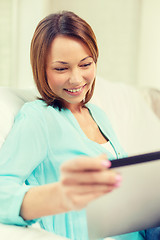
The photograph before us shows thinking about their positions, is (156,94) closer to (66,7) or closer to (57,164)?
(66,7)

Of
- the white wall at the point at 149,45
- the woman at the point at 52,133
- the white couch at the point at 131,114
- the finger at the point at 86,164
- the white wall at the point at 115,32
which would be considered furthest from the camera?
→ the white wall at the point at 149,45

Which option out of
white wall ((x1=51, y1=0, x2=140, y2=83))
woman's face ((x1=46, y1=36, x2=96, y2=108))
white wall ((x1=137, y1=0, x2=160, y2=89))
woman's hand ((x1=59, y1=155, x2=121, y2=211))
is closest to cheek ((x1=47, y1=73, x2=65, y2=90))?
→ woman's face ((x1=46, y1=36, x2=96, y2=108))

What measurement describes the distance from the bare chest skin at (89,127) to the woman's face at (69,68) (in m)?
0.10

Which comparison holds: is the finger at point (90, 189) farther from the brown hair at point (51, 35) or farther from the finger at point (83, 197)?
the brown hair at point (51, 35)

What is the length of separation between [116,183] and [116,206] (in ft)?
0.55

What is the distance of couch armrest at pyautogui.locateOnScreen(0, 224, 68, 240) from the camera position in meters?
0.50

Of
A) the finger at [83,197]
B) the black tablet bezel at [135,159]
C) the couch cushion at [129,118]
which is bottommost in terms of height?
the couch cushion at [129,118]

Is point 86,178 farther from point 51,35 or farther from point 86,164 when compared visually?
point 51,35

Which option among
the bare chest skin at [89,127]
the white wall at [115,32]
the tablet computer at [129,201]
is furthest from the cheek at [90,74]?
the white wall at [115,32]

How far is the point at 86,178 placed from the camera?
335mm

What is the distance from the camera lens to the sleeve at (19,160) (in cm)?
54

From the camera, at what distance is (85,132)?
78cm

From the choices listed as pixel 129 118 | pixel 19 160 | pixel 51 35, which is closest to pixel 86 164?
pixel 19 160

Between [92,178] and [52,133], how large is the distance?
0.35m
